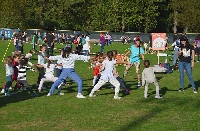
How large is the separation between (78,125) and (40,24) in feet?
243

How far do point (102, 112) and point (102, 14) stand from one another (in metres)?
67.8

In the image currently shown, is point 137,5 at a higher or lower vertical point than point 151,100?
higher

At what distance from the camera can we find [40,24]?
83562 mm

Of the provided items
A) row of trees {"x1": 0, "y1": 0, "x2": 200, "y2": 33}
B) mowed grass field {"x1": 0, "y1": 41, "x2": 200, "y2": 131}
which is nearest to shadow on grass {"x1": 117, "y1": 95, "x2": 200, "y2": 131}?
mowed grass field {"x1": 0, "y1": 41, "x2": 200, "y2": 131}

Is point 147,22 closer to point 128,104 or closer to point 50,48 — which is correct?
point 50,48

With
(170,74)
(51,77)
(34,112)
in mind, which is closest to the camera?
(34,112)

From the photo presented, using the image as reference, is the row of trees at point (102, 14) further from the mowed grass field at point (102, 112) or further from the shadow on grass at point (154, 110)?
the shadow on grass at point (154, 110)

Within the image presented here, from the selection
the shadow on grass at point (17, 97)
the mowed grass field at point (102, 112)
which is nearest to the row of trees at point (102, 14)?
the shadow on grass at point (17, 97)

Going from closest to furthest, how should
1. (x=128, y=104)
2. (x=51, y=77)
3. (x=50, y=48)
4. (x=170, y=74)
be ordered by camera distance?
(x=128, y=104) → (x=51, y=77) → (x=170, y=74) → (x=50, y=48)

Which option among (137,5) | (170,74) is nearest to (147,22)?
(137,5)

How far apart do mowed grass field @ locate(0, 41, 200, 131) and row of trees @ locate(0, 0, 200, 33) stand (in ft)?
203

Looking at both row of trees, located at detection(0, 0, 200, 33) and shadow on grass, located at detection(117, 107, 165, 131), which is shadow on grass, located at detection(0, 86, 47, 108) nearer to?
shadow on grass, located at detection(117, 107, 165, 131)

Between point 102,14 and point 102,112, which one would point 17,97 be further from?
point 102,14

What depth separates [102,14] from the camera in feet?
261
